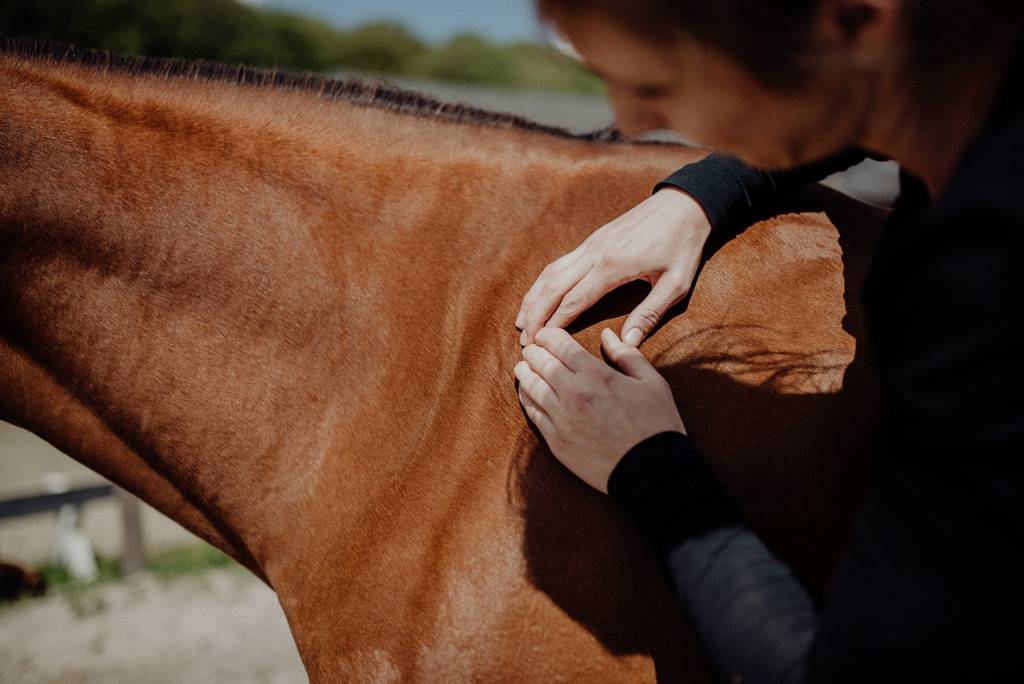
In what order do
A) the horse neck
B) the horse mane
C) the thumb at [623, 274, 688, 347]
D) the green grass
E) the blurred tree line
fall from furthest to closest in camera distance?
the blurred tree line
the green grass
the horse mane
the horse neck
the thumb at [623, 274, 688, 347]

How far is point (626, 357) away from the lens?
1264 mm

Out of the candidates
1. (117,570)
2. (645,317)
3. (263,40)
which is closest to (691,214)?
(645,317)

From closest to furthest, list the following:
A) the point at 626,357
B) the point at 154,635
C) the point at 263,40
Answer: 1. the point at 626,357
2. the point at 154,635
3. the point at 263,40

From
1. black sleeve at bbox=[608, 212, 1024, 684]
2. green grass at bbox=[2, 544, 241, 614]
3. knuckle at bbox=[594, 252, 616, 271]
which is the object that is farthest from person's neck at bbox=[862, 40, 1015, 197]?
green grass at bbox=[2, 544, 241, 614]

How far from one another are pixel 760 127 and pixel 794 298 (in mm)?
665

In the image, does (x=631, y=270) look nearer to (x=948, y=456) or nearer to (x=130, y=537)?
(x=948, y=456)

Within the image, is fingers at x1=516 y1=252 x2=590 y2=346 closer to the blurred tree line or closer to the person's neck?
the blurred tree line

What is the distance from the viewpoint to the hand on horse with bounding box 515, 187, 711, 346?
134cm

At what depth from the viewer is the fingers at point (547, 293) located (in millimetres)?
1346

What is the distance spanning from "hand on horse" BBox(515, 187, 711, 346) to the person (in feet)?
1.37

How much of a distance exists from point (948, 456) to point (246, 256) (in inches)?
53.5

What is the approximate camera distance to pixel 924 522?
0.68 meters

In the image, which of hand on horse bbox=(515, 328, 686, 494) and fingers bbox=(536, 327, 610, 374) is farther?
fingers bbox=(536, 327, 610, 374)

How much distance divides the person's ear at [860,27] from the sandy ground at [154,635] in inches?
151
